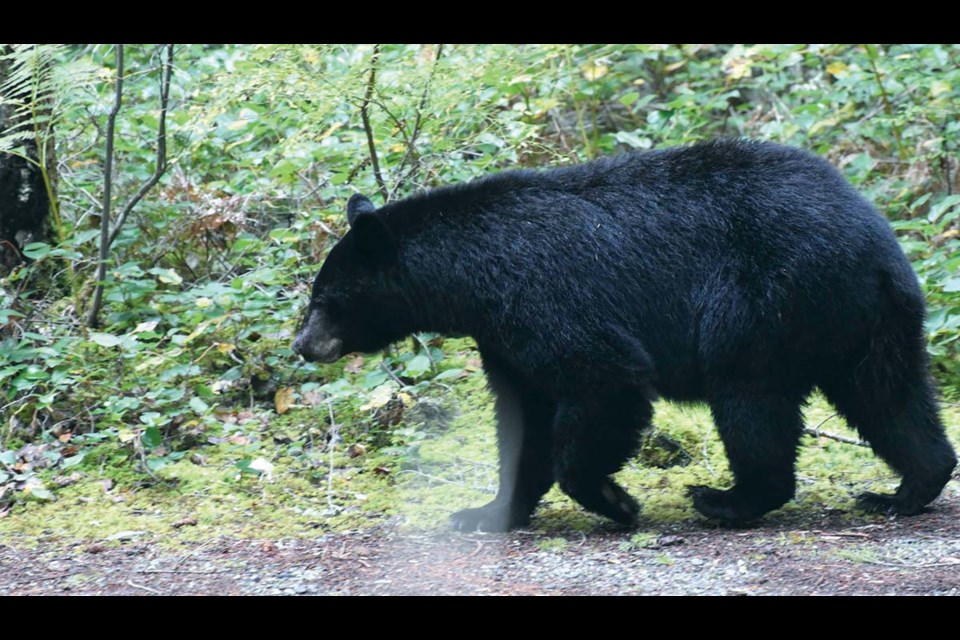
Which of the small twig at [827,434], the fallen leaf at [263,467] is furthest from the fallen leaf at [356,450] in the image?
the small twig at [827,434]

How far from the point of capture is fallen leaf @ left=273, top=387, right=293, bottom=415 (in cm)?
782

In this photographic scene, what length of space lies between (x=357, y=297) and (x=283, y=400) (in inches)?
80.1

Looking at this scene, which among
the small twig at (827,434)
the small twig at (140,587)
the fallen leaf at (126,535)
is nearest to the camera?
the small twig at (140,587)

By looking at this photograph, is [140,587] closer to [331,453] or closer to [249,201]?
[331,453]

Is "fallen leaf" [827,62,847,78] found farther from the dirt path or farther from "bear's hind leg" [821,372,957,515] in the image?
the dirt path

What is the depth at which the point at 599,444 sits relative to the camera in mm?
5547

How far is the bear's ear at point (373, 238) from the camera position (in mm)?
5844

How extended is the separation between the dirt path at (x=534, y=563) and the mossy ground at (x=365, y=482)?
23cm

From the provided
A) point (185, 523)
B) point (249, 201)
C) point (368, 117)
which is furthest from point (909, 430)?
point (249, 201)

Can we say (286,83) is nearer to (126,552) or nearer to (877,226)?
(126,552)

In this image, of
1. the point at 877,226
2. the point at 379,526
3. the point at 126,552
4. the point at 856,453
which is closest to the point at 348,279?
the point at 379,526

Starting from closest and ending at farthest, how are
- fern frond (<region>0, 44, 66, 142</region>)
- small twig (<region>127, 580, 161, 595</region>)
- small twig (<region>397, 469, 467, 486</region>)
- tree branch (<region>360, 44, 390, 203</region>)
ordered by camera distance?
small twig (<region>127, 580, 161, 595</region>), small twig (<region>397, 469, 467, 486</region>), fern frond (<region>0, 44, 66, 142</region>), tree branch (<region>360, 44, 390, 203</region>)

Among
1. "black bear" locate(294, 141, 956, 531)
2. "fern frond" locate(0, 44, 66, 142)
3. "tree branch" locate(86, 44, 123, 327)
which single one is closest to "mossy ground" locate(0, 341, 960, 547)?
Result: "black bear" locate(294, 141, 956, 531)

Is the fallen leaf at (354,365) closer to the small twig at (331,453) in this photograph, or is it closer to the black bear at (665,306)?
the small twig at (331,453)
